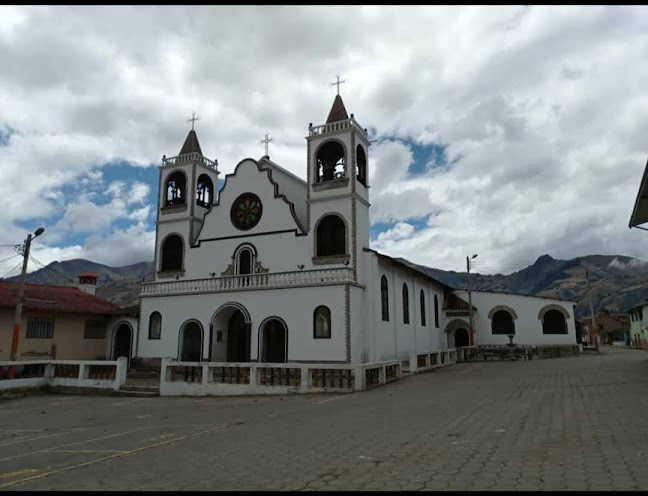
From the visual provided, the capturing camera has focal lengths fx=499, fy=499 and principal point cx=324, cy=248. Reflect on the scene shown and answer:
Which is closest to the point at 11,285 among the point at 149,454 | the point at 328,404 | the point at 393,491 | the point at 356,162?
the point at 356,162

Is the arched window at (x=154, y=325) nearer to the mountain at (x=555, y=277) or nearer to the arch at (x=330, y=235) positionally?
the arch at (x=330, y=235)

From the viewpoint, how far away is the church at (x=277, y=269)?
71.3 feet

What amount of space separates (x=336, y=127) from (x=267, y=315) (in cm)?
963

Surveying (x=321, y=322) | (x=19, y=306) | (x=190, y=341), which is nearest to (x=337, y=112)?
(x=321, y=322)

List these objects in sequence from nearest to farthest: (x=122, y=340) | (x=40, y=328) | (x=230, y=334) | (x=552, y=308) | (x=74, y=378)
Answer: (x=74, y=378) < (x=230, y=334) < (x=40, y=328) < (x=122, y=340) < (x=552, y=308)

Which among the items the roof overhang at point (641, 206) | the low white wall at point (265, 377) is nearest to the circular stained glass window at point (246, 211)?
the low white wall at point (265, 377)

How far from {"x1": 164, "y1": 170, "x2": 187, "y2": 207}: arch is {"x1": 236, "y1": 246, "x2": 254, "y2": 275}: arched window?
578 cm

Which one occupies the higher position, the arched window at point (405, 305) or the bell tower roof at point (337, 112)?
the bell tower roof at point (337, 112)

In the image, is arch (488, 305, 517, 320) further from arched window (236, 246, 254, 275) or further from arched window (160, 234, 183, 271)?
arched window (160, 234, 183, 271)

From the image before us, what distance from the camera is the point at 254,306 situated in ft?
74.4

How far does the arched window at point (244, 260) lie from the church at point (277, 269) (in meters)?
0.05

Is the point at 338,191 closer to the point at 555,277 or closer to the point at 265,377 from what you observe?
the point at 265,377

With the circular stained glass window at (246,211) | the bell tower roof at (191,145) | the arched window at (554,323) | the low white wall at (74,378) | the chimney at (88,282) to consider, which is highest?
the bell tower roof at (191,145)

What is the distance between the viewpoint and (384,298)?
24.2 meters
